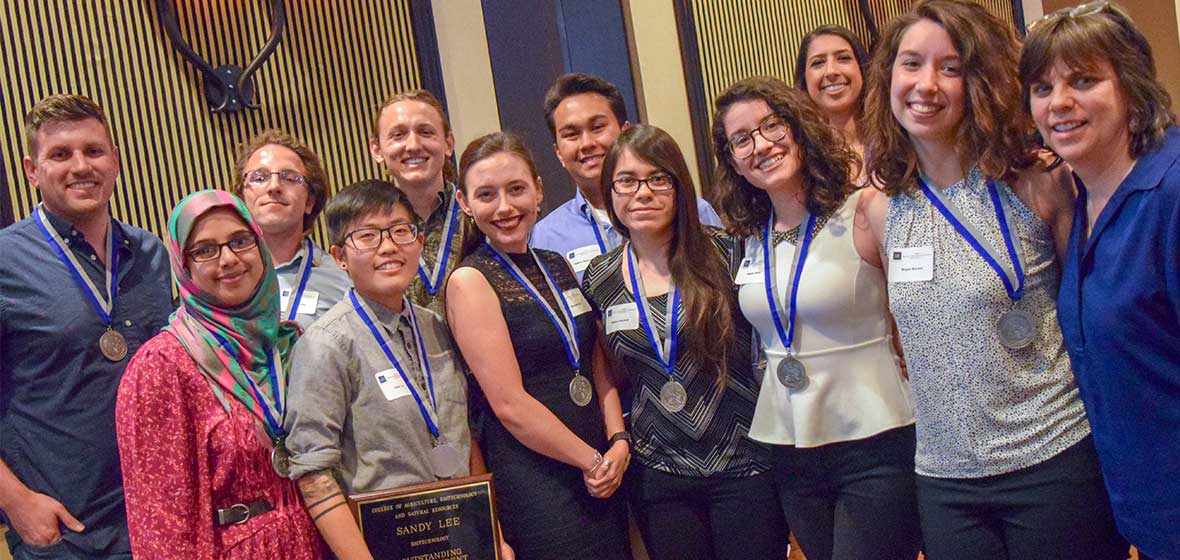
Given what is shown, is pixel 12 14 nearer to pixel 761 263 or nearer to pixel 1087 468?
pixel 761 263

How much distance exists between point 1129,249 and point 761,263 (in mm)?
949

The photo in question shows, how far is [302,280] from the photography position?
3.24m

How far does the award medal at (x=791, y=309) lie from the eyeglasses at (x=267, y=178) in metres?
1.67

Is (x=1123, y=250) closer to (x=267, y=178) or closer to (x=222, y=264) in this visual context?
(x=222, y=264)

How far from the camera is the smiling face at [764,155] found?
8.52ft

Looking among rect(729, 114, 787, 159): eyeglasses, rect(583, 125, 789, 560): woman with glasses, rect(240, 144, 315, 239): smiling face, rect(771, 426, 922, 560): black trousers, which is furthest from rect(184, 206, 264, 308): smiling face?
rect(771, 426, 922, 560): black trousers

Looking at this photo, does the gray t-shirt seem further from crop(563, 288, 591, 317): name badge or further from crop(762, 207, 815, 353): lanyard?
crop(762, 207, 815, 353): lanyard

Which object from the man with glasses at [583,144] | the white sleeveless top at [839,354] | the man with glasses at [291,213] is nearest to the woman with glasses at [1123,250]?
the white sleeveless top at [839,354]

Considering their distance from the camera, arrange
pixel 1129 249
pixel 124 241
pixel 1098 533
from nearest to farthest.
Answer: pixel 1129 249 → pixel 1098 533 → pixel 124 241

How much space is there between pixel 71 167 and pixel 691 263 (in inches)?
69.3

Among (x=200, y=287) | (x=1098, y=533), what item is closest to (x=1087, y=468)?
(x=1098, y=533)

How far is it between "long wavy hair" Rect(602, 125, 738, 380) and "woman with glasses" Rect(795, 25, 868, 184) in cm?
127

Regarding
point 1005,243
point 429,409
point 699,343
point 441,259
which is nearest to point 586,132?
point 441,259

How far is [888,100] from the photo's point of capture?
234 centimetres
